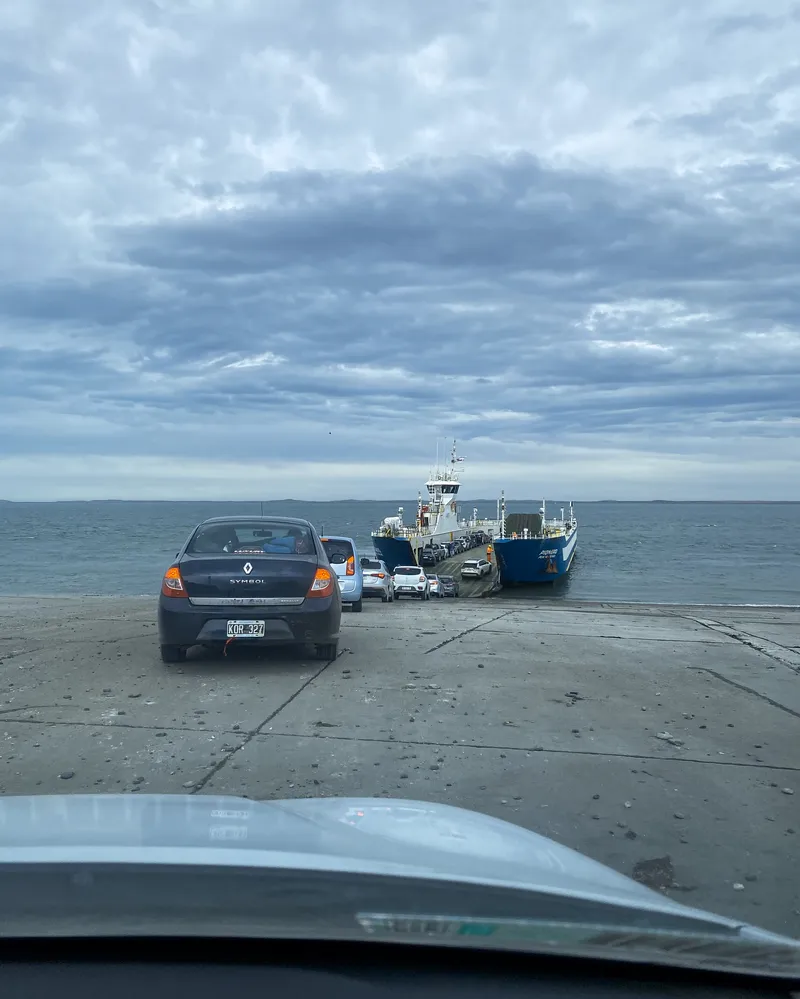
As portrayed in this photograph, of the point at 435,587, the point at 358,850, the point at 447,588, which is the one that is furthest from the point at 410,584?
the point at 358,850

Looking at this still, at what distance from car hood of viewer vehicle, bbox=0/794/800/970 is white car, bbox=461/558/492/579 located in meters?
53.0

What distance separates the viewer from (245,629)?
8.24 m

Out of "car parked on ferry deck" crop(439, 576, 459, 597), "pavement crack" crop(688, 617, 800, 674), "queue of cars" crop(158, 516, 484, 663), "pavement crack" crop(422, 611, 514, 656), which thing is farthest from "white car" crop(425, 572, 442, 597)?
"queue of cars" crop(158, 516, 484, 663)

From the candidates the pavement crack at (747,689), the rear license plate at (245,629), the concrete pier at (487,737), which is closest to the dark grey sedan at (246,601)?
the rear license plate at (245,629)

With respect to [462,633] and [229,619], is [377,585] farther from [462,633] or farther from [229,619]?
[229,619]

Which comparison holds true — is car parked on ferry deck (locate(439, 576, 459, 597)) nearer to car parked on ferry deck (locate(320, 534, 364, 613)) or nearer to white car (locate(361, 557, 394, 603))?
white car (locate(361, 557, 394, 603))

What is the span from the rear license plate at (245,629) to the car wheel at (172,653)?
2.19 ft

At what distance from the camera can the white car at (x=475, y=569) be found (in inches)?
2200

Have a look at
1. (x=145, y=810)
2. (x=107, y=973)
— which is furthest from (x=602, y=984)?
(x=145, y=810)

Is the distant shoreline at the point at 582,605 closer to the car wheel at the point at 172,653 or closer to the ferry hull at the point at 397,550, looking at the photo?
the car wheel at the point at 172,653

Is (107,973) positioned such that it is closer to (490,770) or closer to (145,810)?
(145,810)

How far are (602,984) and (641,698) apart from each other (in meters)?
6.02

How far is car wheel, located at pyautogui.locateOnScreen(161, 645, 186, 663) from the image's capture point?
8.65 metres

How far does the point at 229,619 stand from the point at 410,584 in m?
30.0
